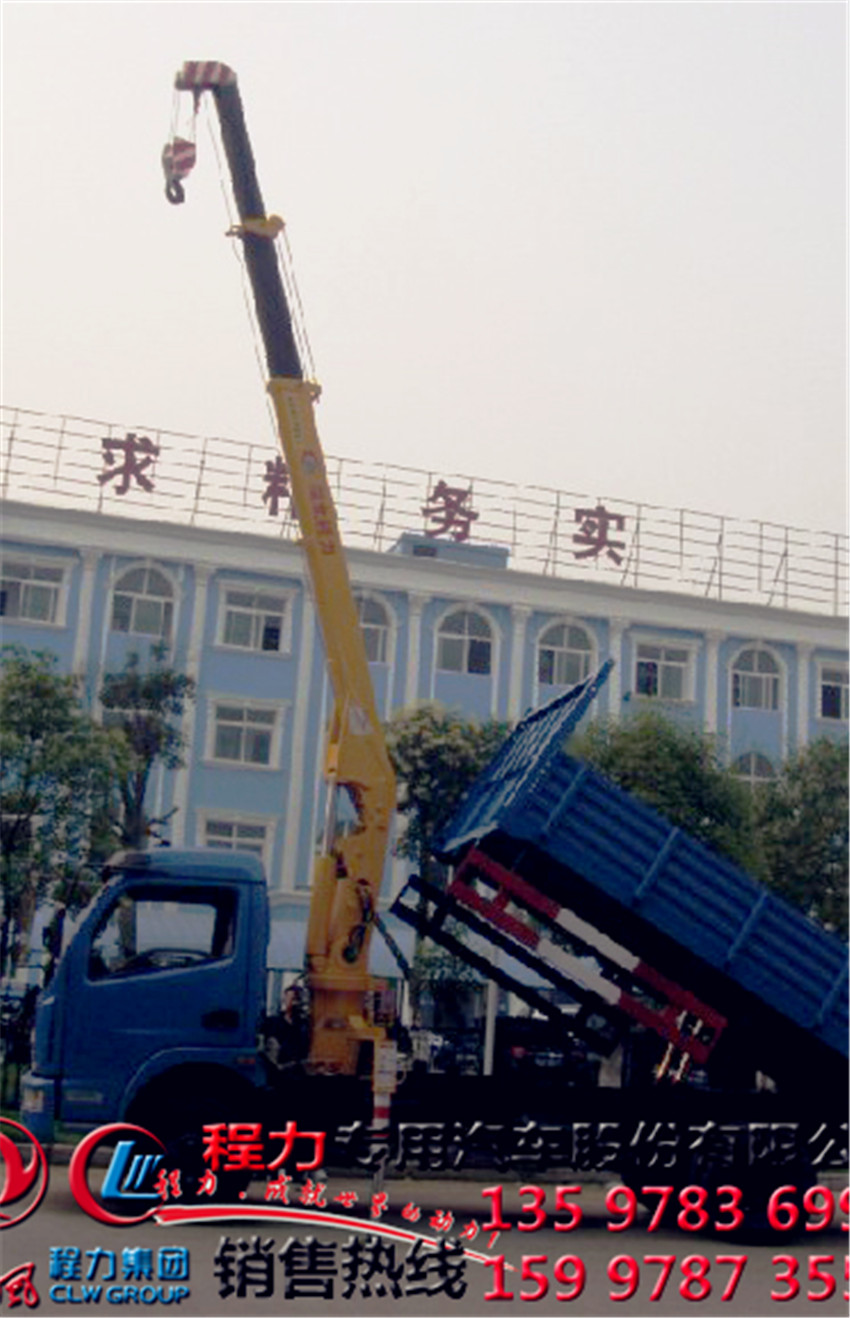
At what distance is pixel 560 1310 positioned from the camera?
698 centimetres

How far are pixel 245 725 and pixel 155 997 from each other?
15614 mm

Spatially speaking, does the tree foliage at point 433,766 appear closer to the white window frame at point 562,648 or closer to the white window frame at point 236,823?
the white window frame at point 236,823

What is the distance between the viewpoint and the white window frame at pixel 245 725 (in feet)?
79.8

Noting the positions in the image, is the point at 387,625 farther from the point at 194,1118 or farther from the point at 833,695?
the point at 194,1118

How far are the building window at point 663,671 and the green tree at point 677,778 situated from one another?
693 centimetres

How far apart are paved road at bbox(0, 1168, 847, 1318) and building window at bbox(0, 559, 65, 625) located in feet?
49.2

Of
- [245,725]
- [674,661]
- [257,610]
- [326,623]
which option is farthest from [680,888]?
[674,661]

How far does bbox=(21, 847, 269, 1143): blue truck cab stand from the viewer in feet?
29.2

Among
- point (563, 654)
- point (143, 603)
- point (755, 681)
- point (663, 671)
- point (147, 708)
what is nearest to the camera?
point (147, 708)

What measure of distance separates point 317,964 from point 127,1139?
1.75m

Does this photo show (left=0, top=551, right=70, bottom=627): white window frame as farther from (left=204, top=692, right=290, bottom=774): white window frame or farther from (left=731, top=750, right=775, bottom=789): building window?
(left=731, top=750, right=775, bottom=789): building window

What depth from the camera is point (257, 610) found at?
81.1 feet

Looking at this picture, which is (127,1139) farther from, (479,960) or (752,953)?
(752,953)

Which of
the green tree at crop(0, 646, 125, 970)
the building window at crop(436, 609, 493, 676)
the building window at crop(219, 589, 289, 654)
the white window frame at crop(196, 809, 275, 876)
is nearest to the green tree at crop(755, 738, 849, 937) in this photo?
the building window at crop(436, 609, 493, 676)
